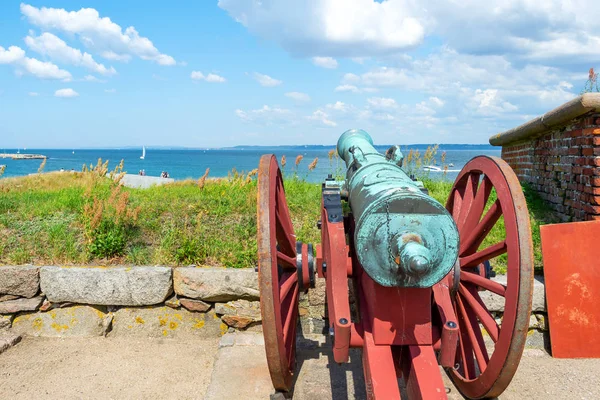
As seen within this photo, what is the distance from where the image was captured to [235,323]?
446 cm

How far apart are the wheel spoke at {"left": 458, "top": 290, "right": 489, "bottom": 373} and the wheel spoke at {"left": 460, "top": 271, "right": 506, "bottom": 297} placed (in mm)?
210

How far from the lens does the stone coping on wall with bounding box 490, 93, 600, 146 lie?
4367 millimetres

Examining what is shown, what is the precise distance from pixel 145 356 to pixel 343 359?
227 centimetres

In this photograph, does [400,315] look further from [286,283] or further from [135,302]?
[135,302]

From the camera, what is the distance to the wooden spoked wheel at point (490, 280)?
2.52m

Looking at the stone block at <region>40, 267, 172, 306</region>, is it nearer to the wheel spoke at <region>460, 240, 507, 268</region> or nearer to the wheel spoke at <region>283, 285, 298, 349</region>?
the wheel spoke at <region>283, 285, 298, 349</region>

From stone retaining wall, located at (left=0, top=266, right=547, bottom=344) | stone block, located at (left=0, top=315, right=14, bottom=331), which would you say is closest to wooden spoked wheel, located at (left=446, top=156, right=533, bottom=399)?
stone retaining wall, located at (left=0, top=266, right=547, bottom=344)

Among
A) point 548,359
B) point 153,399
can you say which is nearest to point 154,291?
point 153,399

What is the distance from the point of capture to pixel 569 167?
499 centimetres

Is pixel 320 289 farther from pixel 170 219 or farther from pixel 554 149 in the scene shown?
pixel 554 149

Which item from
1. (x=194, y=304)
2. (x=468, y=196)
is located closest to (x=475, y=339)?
(x=468, y=196)

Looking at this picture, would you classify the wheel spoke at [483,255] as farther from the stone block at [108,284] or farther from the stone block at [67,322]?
the stone block at [67,322]

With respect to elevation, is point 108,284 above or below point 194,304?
above

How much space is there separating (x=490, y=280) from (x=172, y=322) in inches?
111
